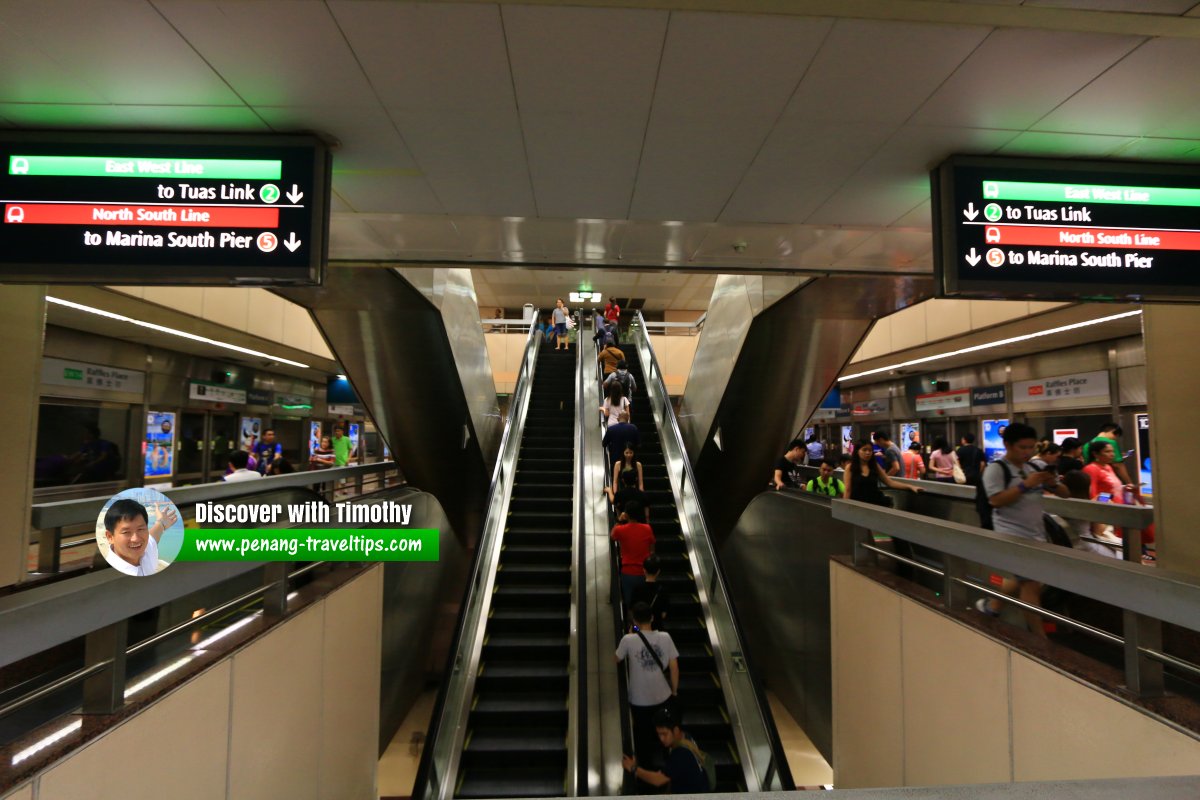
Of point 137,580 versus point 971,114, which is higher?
point 971,114

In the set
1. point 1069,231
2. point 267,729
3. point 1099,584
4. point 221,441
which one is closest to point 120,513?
point 267,729

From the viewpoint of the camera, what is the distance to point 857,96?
2.95 meters

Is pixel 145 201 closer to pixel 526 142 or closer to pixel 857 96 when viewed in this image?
pixel 526 142

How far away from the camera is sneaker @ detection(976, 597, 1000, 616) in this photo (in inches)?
122

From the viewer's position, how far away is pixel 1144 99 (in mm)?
2912

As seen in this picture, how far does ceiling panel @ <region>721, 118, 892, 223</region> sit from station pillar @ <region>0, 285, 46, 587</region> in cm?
455

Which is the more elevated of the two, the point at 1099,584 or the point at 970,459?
the point at 970,459

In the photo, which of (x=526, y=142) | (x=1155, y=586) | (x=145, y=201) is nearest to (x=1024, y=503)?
(x=1155, y=586)

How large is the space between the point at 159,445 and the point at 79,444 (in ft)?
4.81

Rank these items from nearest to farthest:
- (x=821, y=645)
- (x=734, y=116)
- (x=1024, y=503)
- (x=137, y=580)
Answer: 1. (x=137, y=580)
2. (x=734, y=116)
3. (x=1024, y=503)
4. (x=821, y=645)

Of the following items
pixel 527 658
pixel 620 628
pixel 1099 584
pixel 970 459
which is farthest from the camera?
pixel 970 459

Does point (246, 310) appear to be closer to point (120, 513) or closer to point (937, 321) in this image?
point (120, 513)

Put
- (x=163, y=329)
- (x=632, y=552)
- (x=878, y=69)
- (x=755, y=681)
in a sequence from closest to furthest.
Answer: (x=878, y=69)
(x=755, y=681)
(x=632, y=552)
(x=163, y=329)

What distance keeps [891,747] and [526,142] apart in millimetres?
3993
